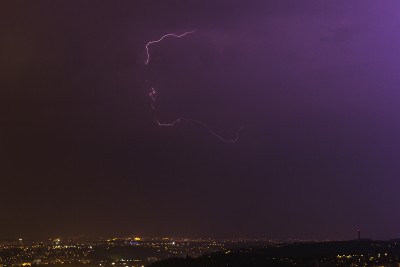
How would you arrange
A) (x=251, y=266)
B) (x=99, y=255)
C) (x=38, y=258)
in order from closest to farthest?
(x=251, y=266) < (x=38, y=258) < (x=99, y=255)

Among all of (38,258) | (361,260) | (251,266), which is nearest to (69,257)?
(38,258)

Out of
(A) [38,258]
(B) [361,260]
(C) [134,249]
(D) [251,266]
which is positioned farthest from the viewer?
(C) [134,249]

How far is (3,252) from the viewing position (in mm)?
112438

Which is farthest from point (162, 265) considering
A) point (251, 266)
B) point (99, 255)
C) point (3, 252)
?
point (3, 252)

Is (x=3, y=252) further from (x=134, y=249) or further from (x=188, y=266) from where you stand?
(x=188, y=266)

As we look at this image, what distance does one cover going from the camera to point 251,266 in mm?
47781

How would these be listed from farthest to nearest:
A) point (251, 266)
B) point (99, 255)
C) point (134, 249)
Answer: point (134, 249)
point (99, 255)
point (251, 266)

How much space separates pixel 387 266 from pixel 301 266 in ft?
30.8

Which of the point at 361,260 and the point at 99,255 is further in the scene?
the point at 99,255

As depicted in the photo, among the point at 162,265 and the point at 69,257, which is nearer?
the point at 162,265

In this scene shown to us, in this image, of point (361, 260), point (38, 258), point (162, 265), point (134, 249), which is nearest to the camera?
point (162, 265)

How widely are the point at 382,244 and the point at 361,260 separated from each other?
19201mm

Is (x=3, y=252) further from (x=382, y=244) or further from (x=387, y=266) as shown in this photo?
(x=387, y=266)

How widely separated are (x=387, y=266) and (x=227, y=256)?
13.2 metres
